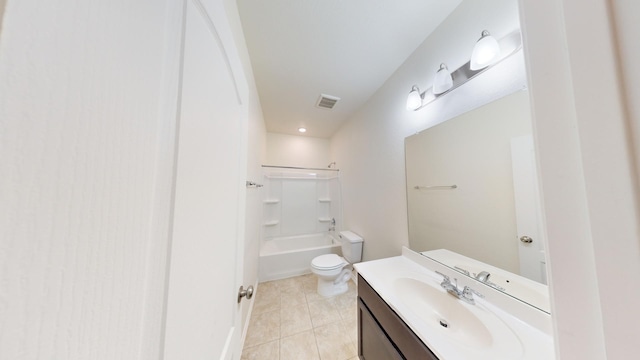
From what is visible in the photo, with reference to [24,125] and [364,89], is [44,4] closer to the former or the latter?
[24,125]

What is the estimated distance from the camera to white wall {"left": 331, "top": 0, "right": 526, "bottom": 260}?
938 mm

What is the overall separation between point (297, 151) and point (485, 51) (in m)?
2.63

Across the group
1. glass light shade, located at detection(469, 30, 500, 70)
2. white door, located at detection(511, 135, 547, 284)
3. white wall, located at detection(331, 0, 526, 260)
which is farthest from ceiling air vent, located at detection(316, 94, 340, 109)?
white door, located at detection(511, 135, 547, 284)

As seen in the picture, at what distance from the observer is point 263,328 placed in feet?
5.27

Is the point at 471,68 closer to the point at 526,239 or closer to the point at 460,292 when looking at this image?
the point at 526,239

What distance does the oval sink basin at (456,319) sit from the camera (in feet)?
2.28

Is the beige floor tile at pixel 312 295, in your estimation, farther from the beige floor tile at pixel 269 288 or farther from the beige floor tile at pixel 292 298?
the beige floor tile at pixel 269 288

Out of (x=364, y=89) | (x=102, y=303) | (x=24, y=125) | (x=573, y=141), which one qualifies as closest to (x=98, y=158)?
(x=24, y=125)

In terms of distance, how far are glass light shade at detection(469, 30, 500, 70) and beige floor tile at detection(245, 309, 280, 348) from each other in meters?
2.30

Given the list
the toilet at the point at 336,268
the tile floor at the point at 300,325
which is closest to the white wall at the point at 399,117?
the toilet at the point at 336,268

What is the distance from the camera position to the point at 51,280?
17 cm

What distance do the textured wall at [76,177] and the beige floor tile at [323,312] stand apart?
1713 millimetres

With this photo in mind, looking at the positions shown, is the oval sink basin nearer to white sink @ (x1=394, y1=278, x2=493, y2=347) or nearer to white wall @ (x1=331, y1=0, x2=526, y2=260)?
white sink @ (x1=394, y1=278, x2=493, y2=347)

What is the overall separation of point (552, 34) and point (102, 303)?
79 cm
